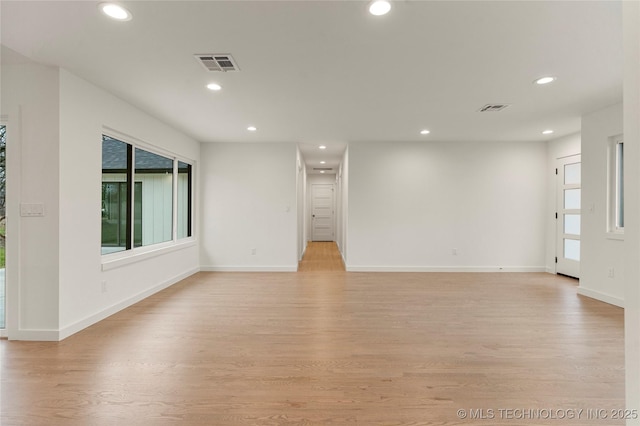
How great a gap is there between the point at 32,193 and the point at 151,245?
1779 mm

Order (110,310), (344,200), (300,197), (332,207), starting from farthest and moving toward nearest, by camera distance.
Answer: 1. (332,207)
2. (300,197)
3. (344,200)
4. (110,310)

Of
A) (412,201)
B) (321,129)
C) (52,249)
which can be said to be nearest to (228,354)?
(52,249)

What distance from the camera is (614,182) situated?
12.7ft

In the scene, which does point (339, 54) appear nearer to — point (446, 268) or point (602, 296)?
point (602, 296)

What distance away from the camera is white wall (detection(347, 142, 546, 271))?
5.70 m

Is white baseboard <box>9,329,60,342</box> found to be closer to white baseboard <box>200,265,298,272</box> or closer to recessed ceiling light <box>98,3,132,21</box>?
recessed ceiling light <box>98,3,132,21</box>

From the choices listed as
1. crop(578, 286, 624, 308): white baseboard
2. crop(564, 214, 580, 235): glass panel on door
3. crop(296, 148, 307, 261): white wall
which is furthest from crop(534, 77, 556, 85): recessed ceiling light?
crop(296, 148, 307, 261): white wall

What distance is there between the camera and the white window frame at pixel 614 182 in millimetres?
3846

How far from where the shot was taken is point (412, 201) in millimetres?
5742

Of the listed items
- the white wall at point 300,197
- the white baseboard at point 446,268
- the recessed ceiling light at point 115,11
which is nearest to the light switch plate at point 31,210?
the recessed ceiling light at point 115,11

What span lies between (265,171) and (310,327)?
354 centimetres

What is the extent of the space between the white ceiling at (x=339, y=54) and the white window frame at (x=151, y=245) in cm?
47

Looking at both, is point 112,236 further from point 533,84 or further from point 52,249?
point 533,84

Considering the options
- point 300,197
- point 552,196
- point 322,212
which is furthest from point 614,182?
point 322,212
